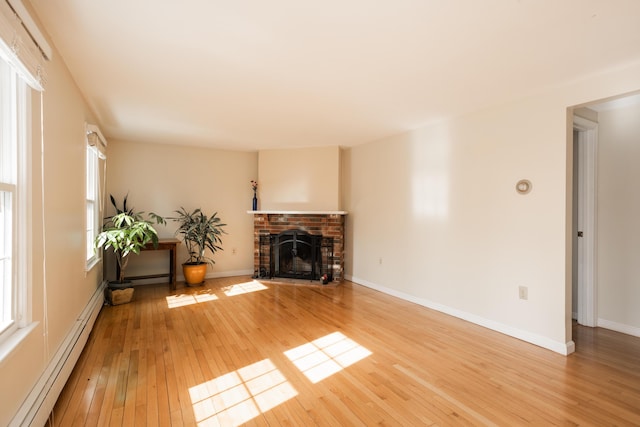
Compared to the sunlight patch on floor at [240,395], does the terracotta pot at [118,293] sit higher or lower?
higher

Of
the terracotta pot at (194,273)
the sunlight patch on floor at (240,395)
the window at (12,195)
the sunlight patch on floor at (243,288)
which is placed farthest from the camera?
the terracotta pot at (194,273)

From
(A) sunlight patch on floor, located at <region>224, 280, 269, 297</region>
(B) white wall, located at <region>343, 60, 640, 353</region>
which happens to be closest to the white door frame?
(B) white wall, located at <region>343, 60, 640, 353</region>

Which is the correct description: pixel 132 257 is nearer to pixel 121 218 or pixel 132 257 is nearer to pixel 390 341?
pixel 121 218

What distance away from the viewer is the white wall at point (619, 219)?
3168 mm

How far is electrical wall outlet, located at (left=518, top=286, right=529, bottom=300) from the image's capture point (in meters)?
2.99

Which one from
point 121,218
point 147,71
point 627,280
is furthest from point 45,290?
point 627,280

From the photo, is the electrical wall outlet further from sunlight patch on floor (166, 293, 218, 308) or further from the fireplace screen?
sunlight patch on floor (166, 293, 218, 308)

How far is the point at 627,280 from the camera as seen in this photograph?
3.20 m

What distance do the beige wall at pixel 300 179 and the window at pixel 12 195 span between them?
406cm

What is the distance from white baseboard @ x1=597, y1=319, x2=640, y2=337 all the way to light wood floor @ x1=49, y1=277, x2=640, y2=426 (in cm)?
18

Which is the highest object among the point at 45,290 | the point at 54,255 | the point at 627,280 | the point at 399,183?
the point at 399,183

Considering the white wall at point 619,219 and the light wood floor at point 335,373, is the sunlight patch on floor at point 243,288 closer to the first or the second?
the light wood floor at point 335,373

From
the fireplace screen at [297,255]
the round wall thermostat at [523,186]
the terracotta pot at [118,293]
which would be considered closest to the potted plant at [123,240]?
the terracotta pot at [118,293]

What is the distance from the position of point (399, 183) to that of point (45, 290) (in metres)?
3.89
